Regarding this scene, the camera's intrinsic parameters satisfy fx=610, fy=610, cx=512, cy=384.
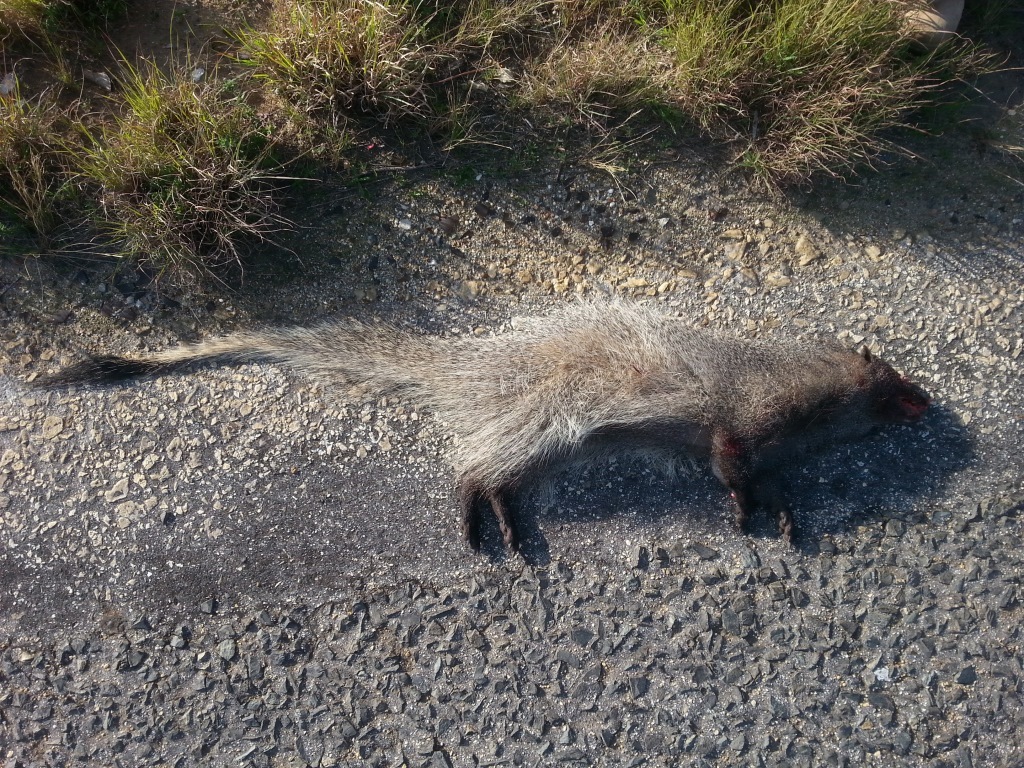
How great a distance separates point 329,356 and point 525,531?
1.49 m

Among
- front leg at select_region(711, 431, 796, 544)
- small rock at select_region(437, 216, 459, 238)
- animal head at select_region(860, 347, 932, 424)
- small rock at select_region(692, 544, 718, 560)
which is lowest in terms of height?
small rock at select_region(692, 544, 718, 560)

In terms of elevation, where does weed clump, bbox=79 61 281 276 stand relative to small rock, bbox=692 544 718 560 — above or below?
above

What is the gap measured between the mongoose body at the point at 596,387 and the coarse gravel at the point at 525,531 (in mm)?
122

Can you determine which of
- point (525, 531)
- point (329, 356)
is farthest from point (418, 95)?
point (525, 531)

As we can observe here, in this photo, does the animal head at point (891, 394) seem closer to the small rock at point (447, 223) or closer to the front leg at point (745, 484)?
the front leg at point (745, 484)

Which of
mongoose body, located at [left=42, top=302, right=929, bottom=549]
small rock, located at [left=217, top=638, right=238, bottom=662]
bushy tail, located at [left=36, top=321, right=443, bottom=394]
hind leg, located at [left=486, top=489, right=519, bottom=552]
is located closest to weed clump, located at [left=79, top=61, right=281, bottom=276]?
bushy tail, located at [left=36, top=321, right=443, bottom=394]

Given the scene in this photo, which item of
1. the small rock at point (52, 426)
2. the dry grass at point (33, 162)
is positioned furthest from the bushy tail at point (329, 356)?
the dry grass at point (33, 162)

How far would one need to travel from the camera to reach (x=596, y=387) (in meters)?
3.38

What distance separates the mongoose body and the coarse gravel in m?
0.12

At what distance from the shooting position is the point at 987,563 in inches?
132

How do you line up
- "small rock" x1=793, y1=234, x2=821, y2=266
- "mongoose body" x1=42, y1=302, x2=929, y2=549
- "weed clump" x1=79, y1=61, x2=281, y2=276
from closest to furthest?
"weed clump" x1=79, y1=61, x2=281, y2=276 < "mongoose body" x1=42, y1=302, x2=929, y2=549 < "small rock" x1=793, y1=234, x2=821, y2=266

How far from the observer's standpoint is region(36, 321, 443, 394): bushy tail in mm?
3441

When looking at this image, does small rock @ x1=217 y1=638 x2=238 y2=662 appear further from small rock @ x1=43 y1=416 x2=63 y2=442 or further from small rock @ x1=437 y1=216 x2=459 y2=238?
small rock @ x1=437 y1=216 x2=459 y2=238

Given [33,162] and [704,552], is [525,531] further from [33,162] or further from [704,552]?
[33,162]
